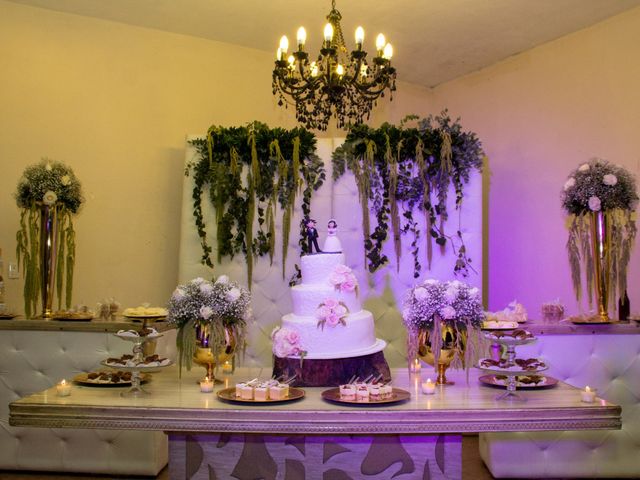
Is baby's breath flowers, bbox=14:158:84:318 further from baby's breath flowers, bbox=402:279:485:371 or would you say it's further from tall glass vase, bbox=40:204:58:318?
baby's breath flowers, bbox=402:279:485:371

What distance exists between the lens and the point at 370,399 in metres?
2.72

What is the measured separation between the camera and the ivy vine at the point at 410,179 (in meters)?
4.84

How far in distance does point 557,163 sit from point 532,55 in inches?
39.4

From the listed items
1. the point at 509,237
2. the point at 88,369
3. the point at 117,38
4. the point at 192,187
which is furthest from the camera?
the point at 509,237

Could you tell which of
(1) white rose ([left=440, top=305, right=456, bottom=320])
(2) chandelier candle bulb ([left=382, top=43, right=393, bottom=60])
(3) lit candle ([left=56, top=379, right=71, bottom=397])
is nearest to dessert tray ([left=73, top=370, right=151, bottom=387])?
(3) lit candle ([left=56, top=379, right=71, bottom=397])

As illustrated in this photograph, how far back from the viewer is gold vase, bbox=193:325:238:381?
3111 mm

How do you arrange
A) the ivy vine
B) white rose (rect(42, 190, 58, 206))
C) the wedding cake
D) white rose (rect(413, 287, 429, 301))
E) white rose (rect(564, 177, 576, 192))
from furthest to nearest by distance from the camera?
the ivy vine, white rose (rect(42, 190, 58, 206)), white rose (rect(564, 177, 576, 192)), white rose (rect(413, 287, 429, 301)), the wedding cake

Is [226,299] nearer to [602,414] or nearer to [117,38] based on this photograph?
[602,414]

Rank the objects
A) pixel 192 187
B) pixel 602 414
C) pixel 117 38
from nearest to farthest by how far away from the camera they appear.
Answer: pixel 602 414 < pixel 192 187 < pixel 117 38

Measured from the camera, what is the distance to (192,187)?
502 centimetres

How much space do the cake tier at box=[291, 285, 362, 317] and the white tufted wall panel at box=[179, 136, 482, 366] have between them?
1.75m

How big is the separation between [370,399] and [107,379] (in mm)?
1297

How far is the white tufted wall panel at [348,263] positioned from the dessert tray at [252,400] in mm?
2046

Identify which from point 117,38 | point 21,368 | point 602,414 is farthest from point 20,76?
point 602,414
